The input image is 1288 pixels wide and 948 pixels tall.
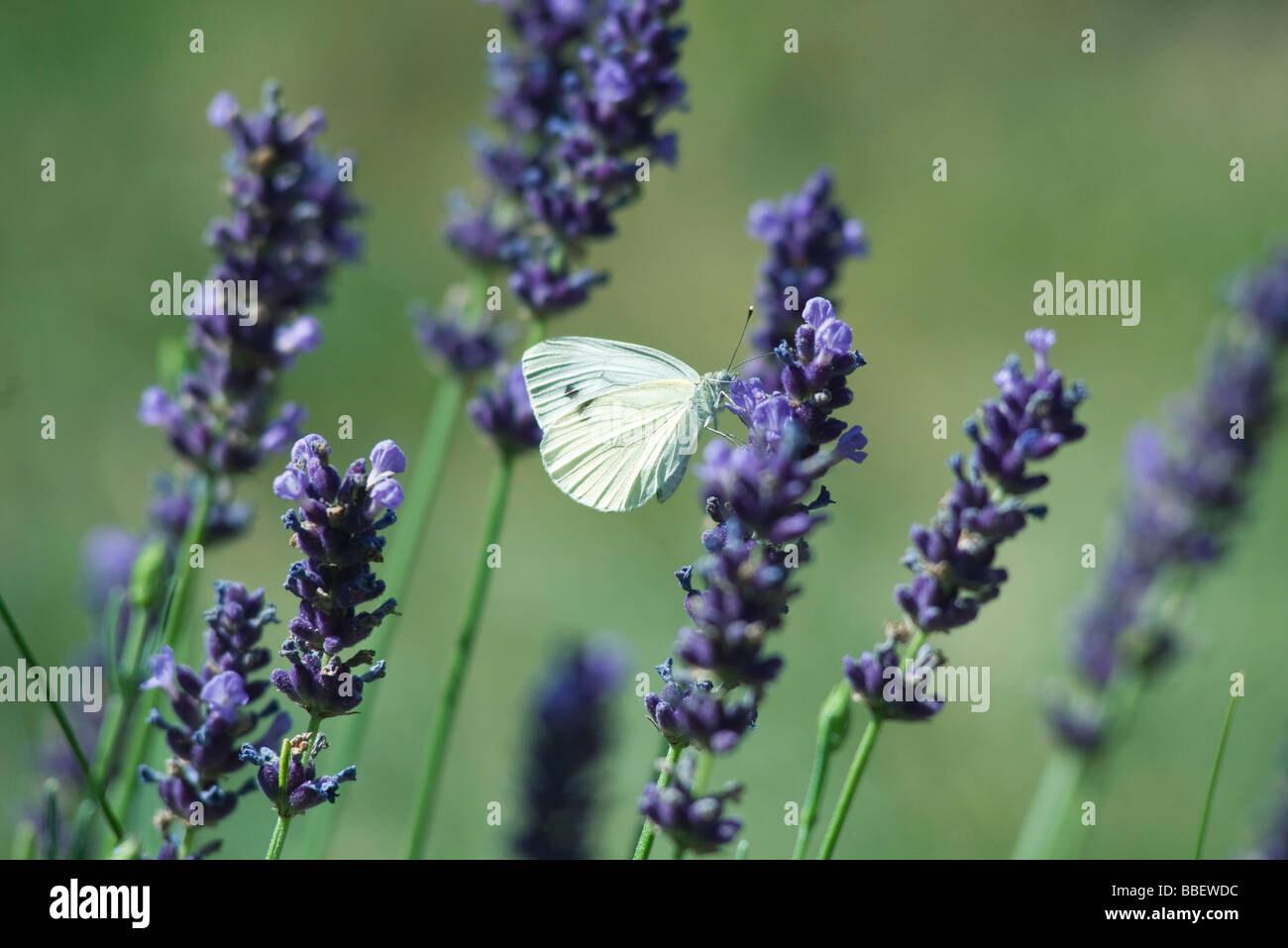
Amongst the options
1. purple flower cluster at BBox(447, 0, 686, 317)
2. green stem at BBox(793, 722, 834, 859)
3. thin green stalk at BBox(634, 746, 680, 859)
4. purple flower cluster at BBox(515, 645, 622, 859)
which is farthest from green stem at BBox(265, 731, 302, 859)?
purple flower cluster at BBox(447, 0, 686, 317)

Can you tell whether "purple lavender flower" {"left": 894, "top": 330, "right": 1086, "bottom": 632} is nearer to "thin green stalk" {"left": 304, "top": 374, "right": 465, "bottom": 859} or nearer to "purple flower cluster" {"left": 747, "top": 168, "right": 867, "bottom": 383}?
"purple flower cluster" {"left": 747, "top": 168, "right": 867, "bottom": 383}

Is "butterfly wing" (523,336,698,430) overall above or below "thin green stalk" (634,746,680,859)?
above

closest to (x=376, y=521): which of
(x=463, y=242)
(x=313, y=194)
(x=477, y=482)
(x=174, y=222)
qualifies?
(x=313, y=194)

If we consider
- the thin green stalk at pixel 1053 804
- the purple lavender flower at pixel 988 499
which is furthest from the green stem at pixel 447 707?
the thin green stalk at pixel 1053 804

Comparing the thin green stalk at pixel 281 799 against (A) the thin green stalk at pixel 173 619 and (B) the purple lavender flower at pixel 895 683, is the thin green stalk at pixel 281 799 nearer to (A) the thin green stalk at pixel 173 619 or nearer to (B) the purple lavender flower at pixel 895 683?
(A) the thin green stalk at pixel 173 619

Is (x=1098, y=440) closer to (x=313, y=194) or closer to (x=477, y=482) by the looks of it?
(x=477, y=482)
